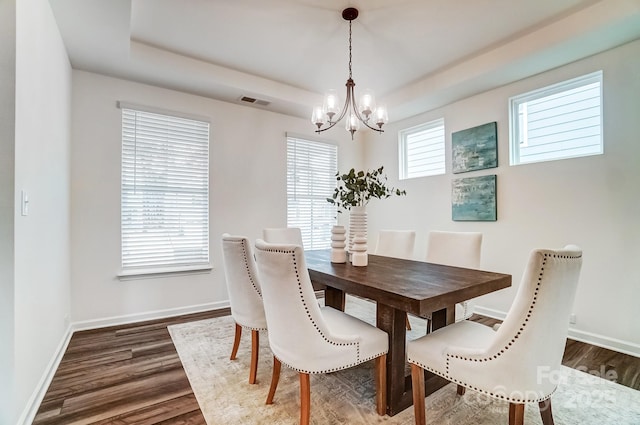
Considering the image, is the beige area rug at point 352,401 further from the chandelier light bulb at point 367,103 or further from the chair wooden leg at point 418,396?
the chandelier light bulb at point 367,103

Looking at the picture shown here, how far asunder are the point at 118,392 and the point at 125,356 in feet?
1.91

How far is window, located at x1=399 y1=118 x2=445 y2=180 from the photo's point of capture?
414 centimetres

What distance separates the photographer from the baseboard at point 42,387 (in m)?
1.62

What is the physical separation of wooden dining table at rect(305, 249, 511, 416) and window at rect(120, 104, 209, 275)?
207cm

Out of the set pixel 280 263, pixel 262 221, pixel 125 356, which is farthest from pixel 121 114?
pixel 280 263

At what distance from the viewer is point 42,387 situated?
1.90m

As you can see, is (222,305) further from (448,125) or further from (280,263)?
(448,125)

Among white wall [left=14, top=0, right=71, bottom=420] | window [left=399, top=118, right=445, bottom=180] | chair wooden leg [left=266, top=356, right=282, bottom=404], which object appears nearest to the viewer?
white wall [left=14, top=0, right=71, bottom=420]

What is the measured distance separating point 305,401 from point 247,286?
822 mm

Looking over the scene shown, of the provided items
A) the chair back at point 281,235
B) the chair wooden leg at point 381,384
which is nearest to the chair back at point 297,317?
the chair wooden leg at point 381,384

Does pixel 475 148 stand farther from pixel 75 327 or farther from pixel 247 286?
pixel 75 327

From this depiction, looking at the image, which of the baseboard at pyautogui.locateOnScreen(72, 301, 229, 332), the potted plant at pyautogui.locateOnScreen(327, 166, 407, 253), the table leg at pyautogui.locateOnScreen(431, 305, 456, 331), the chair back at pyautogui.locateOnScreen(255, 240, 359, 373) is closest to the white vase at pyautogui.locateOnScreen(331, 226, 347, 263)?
the potted plant at pyautogui.locateOnScreen(327, 166, 407, 253)

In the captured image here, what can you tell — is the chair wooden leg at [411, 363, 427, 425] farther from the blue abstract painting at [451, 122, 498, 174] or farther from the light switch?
the blue abstract painting at [451, 122, 498, 174]

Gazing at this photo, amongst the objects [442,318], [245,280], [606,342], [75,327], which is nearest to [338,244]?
[245,280]
